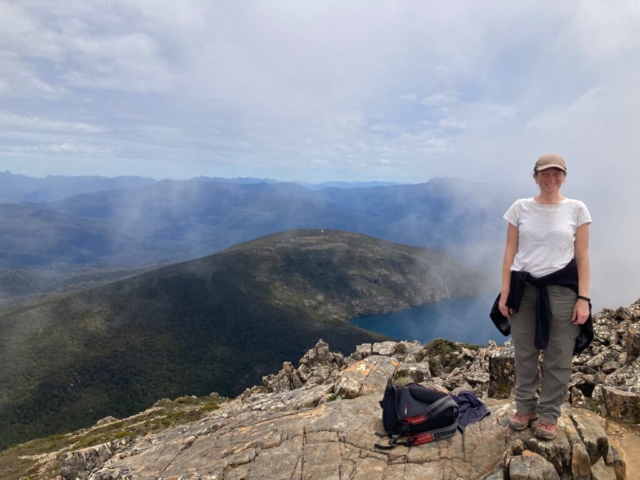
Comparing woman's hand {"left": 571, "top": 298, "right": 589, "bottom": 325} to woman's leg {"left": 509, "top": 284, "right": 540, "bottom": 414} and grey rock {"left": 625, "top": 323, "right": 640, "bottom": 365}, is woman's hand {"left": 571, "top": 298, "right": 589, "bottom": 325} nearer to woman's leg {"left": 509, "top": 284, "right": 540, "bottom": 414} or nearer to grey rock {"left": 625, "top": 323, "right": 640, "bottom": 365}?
woman's leg {"left": 509, "top": 284, "right": 540, "bottom": 414}

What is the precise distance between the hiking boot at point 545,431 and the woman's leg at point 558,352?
105 millimetres

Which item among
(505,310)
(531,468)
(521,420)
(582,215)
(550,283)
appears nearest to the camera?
(531,468)

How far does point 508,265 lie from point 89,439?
5903 centimetres

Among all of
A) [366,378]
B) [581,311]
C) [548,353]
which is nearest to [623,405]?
[548,353]

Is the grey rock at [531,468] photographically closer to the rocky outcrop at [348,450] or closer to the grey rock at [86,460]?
the rocky outcrop at [348,450]

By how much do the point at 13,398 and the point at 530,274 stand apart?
140769 mm

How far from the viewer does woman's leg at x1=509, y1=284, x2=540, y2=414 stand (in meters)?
7.88

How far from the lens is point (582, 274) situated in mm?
7426

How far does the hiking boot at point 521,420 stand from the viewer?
8586 millimetres

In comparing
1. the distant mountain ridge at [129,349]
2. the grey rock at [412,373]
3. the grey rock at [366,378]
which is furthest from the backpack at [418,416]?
the distant mountain ridge at [129,349]

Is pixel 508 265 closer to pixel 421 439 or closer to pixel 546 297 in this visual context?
pixel 546 297

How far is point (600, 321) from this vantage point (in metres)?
23.4

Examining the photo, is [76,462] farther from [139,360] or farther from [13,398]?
[139,360]

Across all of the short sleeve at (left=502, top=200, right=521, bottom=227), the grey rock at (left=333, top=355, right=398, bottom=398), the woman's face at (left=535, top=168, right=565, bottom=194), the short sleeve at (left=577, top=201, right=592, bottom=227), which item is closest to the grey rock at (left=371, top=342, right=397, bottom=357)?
the grey rock at (left=333, top=355, right=398, bottom=398)
